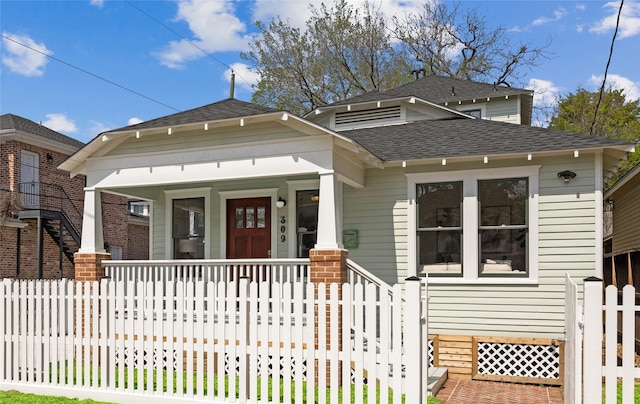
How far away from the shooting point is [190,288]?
615 cm

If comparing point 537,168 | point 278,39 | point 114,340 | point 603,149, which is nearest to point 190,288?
point 114,340

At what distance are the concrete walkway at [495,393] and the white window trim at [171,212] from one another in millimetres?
5403

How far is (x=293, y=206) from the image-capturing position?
33.7 ft

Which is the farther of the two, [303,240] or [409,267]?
[303,240]

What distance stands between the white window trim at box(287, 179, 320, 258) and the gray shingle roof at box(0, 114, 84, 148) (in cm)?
1462

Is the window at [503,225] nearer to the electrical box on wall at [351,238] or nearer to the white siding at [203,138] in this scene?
the electrical box on wall at [351,238]

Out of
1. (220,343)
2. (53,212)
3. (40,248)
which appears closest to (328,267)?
(220,343)

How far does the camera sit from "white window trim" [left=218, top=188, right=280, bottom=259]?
10.4 meters

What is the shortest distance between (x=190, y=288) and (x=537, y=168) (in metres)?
5.62

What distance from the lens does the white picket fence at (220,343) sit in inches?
206

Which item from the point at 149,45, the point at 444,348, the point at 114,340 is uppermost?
the point at 149,45

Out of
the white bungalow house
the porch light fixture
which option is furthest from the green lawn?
the porch light fixture

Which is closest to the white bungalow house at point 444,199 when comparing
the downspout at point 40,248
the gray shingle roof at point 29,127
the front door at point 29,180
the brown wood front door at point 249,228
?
the brown wood front door at point 249,228

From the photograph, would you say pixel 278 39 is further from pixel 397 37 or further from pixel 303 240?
pixel 303 240
